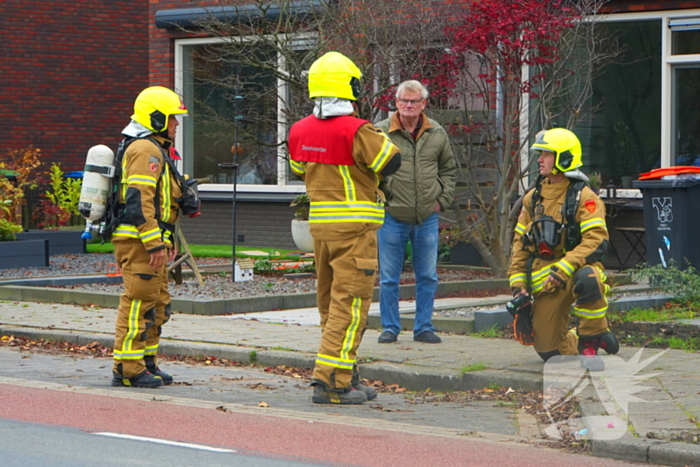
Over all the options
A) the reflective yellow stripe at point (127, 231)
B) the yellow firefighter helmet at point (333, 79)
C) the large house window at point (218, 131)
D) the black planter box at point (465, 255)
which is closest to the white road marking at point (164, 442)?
the reflective yellow stripe at point (127, 231)

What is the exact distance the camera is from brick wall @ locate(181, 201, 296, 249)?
60.2 feet

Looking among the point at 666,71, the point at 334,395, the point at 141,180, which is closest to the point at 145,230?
the point at 141,180

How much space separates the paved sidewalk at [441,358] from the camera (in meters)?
6.23

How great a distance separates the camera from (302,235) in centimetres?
1617

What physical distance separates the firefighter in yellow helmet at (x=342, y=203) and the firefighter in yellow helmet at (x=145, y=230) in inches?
42.2

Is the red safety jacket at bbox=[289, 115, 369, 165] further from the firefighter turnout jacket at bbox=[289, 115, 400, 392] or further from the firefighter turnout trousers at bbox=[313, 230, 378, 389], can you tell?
the firefighter turnout trousers at bbox=[313, 230, 378, 389]

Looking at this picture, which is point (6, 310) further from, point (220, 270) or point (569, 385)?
point (569, 385)

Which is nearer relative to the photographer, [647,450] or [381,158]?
[647,450]

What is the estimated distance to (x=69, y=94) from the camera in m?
24.1

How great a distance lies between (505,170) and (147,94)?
585 cm

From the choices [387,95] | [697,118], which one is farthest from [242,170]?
[697,118]

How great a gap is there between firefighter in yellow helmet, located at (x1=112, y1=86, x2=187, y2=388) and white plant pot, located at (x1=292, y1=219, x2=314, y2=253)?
26.7 feet

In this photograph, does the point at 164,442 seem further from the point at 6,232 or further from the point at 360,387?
the point at 6,232

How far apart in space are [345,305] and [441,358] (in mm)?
1603
